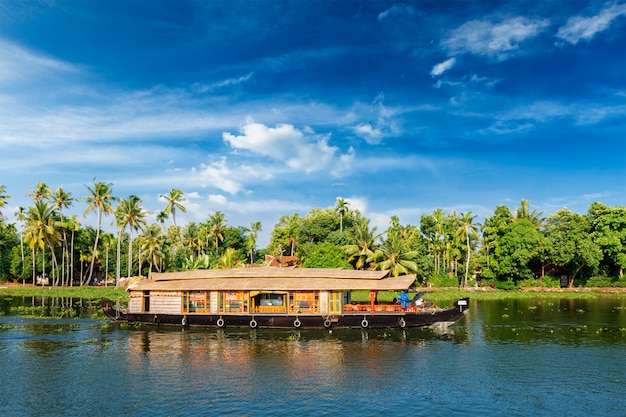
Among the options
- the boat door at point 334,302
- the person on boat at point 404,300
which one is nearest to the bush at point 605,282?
the person on boat at point 404,300

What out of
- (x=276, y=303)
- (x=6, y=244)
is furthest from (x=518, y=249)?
(x=6, y=244)

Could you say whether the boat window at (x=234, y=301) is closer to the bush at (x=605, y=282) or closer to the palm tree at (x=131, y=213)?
the palm tree at (x=131, y=213)

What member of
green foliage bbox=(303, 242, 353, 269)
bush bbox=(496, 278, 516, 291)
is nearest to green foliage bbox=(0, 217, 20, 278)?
green foliage bbox=(303, 242, 353, 269)

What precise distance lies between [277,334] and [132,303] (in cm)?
1319

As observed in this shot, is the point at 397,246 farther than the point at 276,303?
Yes

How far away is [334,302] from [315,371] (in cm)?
1133

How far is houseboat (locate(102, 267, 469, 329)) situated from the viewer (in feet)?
109

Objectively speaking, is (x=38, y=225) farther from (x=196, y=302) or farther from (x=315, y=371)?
(x=315, y=371)

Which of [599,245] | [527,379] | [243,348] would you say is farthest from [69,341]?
[599,245]

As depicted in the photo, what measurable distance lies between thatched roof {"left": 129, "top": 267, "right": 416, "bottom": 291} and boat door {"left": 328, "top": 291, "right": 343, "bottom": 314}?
2.37ft

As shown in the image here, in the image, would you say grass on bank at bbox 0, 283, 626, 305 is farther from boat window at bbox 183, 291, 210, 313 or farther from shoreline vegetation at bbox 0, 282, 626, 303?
boat window at bbox 183, 291, 210, 313

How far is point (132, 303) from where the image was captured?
38.1 m

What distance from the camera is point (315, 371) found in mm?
22750

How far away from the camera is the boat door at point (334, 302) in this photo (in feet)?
111
